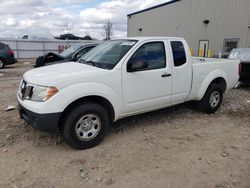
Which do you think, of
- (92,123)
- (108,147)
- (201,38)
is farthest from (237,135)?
(201,38)

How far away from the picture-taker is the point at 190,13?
1805cm

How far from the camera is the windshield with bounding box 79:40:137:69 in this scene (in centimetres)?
388

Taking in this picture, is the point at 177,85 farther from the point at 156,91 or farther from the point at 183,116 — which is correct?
the point at 183,116

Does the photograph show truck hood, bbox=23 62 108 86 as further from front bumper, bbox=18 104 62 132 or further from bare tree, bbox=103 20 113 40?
bare tree, bbox=103 20 113 40

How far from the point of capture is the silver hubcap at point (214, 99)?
17.4 feet

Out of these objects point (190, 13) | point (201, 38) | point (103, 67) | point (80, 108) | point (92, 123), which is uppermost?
point (190, 13)

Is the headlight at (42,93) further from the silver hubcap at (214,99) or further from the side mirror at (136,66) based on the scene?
the silver hubcap at (214,99)

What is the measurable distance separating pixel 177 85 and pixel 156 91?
57cm

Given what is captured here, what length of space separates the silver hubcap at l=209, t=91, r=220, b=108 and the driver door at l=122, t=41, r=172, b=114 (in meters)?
1.44

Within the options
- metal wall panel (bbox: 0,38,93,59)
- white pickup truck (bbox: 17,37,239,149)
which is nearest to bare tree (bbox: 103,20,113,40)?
metal wall panel (bbox: 0,38,93,59)

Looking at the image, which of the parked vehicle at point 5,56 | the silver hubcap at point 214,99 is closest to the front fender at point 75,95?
the silver hubcap at point 214,99

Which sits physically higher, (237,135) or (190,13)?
(190,13)

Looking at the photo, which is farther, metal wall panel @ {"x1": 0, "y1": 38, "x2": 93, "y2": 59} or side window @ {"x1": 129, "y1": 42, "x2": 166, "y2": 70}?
metal wall panel @ {"x1": 0, "y1": 38, "x2": 93, "y2": 59}

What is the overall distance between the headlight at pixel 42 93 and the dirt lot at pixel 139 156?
2.99 feet
